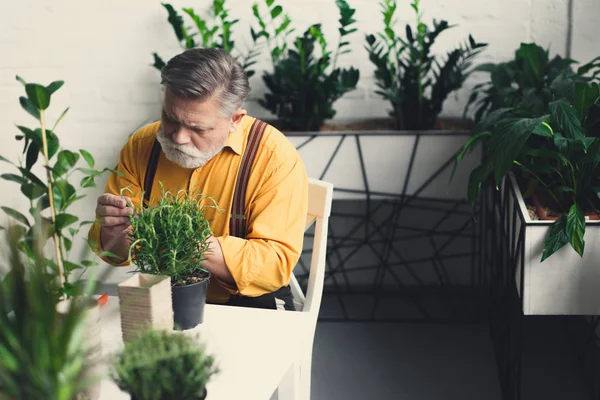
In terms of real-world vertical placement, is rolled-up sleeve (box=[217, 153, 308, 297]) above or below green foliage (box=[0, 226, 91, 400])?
below

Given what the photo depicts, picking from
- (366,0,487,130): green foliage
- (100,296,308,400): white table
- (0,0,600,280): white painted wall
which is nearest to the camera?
(100,296,308,400): white table

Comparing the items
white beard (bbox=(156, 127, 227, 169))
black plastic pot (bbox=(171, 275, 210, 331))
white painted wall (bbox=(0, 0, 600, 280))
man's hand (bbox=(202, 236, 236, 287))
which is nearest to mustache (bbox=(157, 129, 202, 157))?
white beard (bbox=(156, 127, 227, 169))

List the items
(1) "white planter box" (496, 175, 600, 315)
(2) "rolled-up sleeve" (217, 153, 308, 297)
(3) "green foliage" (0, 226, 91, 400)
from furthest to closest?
(1) "white planter box" (496, 175, 600, 315) → (2) "rolled-up sleeve" (217, 153, 308, 297) → (3) "green foliage" (0, 226, 91, 400)

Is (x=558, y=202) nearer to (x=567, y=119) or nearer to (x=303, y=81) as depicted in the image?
(x=567, y=119)

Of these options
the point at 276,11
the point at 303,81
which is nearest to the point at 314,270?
the point at 303,81

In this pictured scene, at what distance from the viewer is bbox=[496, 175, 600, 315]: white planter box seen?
1.88 meters

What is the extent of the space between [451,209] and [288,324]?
6.14 ft

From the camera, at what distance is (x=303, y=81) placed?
2664 millimetres

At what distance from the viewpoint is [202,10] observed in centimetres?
294

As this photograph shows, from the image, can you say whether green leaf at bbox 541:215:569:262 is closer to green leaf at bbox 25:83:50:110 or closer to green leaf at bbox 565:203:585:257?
green leaf at bbox 565:203:585:257

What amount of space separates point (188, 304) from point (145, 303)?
0.45ft

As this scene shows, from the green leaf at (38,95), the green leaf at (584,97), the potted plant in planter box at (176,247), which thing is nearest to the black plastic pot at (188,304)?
the potted plant in planter box at (176,247)

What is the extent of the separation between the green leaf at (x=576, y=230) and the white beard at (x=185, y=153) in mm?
885

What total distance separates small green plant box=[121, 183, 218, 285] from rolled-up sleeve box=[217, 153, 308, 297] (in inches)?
14.9
